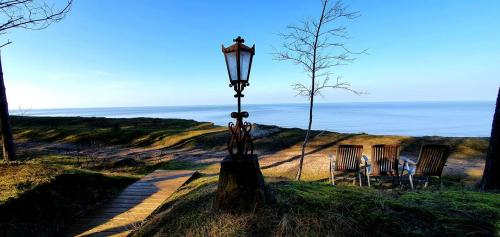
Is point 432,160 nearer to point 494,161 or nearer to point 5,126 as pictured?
point 494,161

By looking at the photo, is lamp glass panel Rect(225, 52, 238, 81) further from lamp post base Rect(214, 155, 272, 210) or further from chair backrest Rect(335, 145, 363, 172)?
chair backrest Rect(335, 145, 363, 172)

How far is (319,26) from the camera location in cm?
1082

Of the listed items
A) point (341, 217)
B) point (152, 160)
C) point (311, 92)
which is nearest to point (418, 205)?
point (341, 217)

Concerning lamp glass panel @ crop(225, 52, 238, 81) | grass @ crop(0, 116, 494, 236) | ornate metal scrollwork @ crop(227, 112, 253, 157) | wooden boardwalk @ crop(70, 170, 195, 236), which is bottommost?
wooden boardwalk @ crop(70, 170, 195, 236)

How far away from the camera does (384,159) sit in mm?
8516

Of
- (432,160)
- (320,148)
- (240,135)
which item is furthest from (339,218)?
(320,148)

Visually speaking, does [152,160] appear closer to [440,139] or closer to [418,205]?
[418,205]

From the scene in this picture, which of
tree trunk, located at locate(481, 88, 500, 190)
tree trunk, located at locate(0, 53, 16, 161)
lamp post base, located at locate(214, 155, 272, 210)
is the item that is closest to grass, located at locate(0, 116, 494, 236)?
lamp post base, located at locate(214, 155, 272, 210)

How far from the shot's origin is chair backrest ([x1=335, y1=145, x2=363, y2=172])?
8641 mm

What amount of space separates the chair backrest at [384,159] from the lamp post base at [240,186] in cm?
577

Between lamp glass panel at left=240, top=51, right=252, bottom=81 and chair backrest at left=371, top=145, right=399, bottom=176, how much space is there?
5775 mm

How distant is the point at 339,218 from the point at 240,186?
1.14m

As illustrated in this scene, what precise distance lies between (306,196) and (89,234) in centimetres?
329

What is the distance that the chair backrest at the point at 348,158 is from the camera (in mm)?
8641
